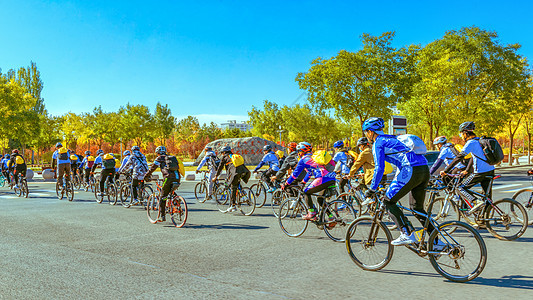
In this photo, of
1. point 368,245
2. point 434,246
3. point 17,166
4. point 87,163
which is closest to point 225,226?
point 368,245

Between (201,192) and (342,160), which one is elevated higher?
(342,160)

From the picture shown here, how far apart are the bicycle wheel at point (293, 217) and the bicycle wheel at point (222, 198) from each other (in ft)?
11.5

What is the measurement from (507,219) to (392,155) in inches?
125

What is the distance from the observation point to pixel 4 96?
34219mm

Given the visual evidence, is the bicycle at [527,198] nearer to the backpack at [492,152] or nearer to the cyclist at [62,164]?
the backpack at [492,152]

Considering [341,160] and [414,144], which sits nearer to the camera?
[414,144]

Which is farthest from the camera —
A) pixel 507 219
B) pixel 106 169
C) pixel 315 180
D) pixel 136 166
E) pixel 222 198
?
pixel 106 169

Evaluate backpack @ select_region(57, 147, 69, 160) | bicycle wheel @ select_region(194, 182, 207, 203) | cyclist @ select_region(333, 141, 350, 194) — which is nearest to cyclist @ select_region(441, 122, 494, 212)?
cyclist @ select_region(333, 141, 350, 194)

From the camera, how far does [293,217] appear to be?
7.57 m

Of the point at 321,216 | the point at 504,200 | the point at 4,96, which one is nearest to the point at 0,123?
the point at 4,96

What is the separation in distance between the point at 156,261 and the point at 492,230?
5.61 metres

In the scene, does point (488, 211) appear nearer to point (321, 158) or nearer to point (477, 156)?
point (477, 156)

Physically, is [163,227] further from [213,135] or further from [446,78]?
[213,135]

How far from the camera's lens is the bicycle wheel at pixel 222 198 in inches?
442
